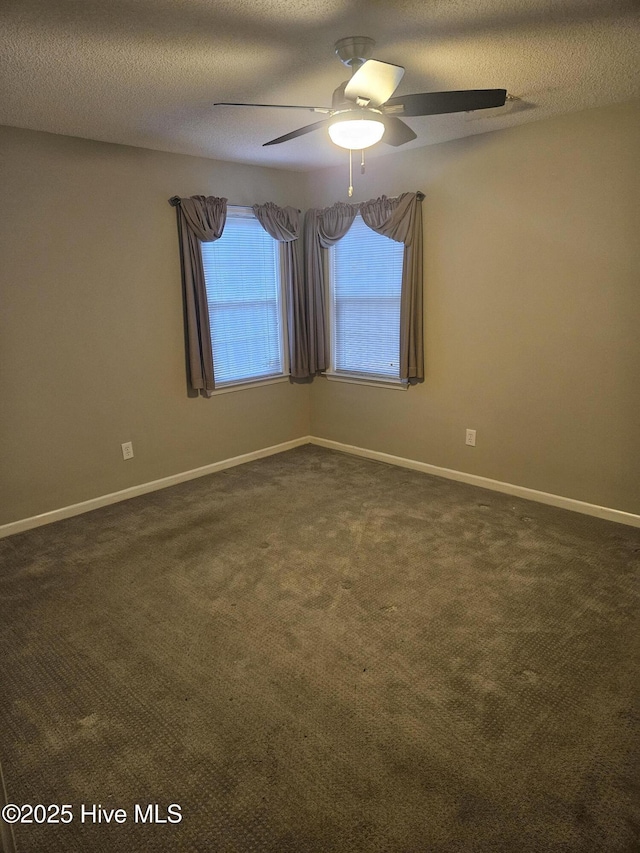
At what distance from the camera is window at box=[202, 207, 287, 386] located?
4.30 m

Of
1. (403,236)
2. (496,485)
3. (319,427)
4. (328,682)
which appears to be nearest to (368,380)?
(319,427)

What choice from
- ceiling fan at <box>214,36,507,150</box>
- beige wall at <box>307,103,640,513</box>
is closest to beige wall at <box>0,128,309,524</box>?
beige wall at <box>307,103,640,513</box>

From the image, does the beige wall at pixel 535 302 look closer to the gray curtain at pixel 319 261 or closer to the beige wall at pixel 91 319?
the gray curtain at pixel 319 261

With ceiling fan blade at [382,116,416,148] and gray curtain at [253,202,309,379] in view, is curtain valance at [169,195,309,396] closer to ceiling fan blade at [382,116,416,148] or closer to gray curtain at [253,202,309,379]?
gray curtain at [253,202,309,379]

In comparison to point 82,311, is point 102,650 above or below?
below

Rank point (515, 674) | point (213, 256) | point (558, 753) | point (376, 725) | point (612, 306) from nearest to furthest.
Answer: point (558, 753) < point (376, 725) < point (515, 674) < point (612, 306) < point (213, 256)

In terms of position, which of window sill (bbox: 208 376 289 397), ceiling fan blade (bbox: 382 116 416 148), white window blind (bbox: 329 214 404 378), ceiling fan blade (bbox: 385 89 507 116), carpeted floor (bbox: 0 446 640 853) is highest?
ceiling fan blade (bbox: 385 89 507 116)

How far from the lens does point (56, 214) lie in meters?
3.36

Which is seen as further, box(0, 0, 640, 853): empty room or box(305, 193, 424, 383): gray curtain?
box(305, 193, 424, 383): gray curtain

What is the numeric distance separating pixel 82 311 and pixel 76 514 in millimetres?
1374

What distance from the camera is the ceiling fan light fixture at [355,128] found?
2.23 m

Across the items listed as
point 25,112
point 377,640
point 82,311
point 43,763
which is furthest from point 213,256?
point 43,763

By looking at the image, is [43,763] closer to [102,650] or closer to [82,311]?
[102,650]

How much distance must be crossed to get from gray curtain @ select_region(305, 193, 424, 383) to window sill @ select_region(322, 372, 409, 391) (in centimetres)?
14
